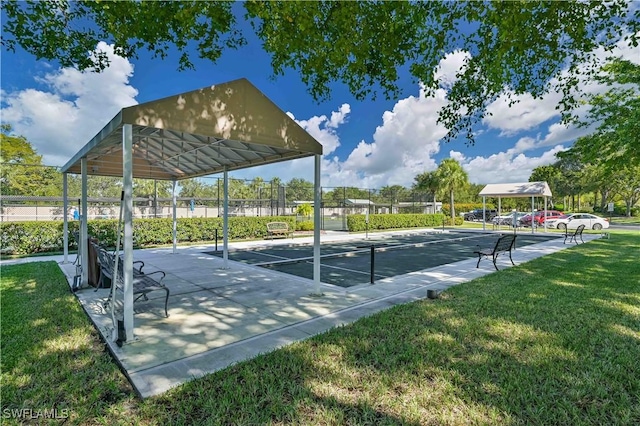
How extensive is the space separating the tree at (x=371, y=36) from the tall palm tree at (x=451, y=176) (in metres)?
26.9

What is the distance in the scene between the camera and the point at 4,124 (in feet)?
102

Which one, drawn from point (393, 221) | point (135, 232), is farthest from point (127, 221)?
A: point (393, 221)

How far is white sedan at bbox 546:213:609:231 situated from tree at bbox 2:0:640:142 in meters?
22.5

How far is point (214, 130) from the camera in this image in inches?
175

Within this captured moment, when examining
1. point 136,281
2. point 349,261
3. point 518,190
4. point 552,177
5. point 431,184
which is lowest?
point 349,261

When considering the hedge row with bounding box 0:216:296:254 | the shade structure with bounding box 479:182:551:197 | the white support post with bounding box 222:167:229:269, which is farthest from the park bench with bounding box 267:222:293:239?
the shade structure with bounding box 479:182:551:197

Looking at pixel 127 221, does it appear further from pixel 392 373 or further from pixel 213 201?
pixel 213 201

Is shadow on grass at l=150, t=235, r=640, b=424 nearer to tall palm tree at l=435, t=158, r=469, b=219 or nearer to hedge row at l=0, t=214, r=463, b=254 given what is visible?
hedge row at l=0, t=214, r=463, b=254

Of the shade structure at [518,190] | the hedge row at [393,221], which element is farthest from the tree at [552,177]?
the hedge row at [393,221]

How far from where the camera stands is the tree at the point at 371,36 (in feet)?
16.4

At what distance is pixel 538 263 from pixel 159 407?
1025 centimetres

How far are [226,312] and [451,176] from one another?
3156 centimetres

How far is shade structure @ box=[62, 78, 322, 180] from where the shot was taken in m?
4.04

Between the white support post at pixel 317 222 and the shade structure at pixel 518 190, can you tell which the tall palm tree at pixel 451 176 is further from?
the white support post at pixel 317 222
